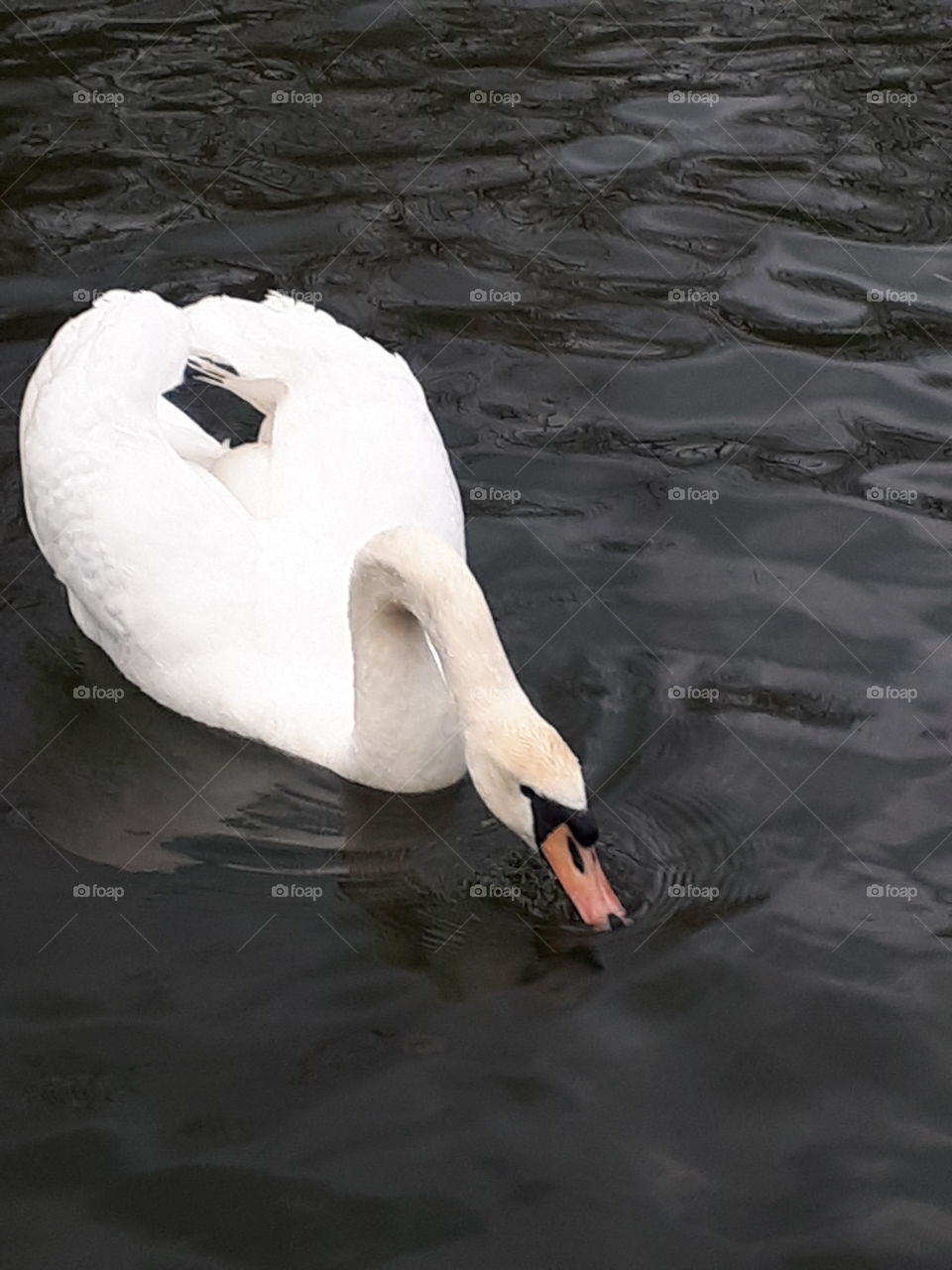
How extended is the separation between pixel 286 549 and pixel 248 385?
103 centimetres

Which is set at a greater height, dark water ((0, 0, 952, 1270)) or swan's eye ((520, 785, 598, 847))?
swan's eye ((520, 785, 598, 847))

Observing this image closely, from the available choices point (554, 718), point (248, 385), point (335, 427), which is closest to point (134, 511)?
point (335, 427)

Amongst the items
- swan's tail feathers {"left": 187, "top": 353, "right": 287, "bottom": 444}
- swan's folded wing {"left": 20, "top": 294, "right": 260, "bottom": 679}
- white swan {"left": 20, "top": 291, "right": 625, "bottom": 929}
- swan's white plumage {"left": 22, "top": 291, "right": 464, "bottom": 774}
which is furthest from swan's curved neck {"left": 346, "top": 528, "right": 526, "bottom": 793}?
swan's tail feathers {"left": 187, "top": 353, "right": 287, "bottom": 444}

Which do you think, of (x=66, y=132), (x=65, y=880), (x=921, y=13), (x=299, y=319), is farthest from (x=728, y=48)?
(x=65, y=880)

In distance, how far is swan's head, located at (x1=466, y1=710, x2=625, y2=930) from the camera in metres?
5.51

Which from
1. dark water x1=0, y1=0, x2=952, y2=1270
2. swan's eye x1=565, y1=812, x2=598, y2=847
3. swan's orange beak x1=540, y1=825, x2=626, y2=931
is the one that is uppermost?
swan's eye x1=565, y1=812, x2=598, y2=847

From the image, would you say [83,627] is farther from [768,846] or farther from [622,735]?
[768,846]

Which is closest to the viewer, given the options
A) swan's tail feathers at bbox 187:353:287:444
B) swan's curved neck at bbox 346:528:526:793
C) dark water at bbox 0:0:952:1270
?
dark water at bbox 0:0:952:1270

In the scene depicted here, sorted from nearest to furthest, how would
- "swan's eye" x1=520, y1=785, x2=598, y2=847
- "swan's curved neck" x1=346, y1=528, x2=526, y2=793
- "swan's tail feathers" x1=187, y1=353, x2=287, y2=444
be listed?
"swan's eye" x1=520, y1=785, x2=598, y2=847, "swan's curved neck" x1=346, y1=528, x2=526, y2=793, "swan's tail feathers" x1=187, y1=353, x2=287, y2=444

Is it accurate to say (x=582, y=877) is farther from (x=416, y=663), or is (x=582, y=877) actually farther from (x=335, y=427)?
(x=335, y=427)

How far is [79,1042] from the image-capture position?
569 cm

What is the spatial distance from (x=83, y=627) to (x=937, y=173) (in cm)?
537

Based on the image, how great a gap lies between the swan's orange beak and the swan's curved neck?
430mm

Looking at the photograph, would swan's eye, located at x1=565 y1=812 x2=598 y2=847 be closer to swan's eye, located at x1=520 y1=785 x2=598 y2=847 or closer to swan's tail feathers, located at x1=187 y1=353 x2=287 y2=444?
swan's eye, located at x1=520 y1=785 x2=598 y2=847
